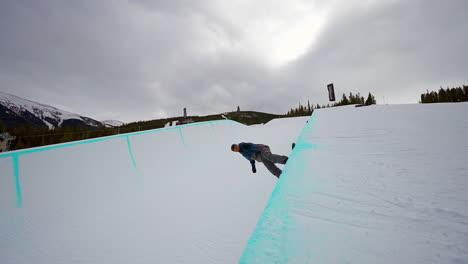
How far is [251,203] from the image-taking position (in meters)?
3.07

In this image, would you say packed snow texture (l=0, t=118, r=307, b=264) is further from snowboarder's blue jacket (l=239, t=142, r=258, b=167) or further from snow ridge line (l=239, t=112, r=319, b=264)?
snow ridge line (l=239, t=112, r=319, b=264)

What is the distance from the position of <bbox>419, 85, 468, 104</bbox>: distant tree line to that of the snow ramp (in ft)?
131

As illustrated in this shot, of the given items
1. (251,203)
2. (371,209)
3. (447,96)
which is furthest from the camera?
(447,96)

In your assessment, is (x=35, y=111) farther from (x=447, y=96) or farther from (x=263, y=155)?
(x=447, y=96)

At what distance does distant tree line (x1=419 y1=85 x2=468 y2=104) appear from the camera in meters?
27.2

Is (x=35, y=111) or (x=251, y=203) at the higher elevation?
(x=35, y=111)

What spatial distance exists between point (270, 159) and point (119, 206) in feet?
9.78

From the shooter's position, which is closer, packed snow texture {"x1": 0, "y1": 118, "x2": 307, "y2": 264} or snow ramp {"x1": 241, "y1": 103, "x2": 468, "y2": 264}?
snow ramp {"x1": 241, "y1": 103, "x2": 468, "y2": 264}

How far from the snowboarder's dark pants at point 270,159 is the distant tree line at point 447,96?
1538 inches

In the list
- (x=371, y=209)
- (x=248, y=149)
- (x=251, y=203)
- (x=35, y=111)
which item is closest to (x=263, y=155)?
(x=248, y=149)

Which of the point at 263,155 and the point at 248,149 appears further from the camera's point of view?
the point at 248,149

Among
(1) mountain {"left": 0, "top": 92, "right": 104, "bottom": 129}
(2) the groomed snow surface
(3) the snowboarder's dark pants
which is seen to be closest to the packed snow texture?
(2) the groomed snow surface

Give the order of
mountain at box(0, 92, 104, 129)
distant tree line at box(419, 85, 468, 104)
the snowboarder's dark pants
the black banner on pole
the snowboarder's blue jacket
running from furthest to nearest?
mountain at box(0, 92, 104, 129), distant tree line at box(419, 85, 468, 104), the black banner on pole, the snowboarder's blue jacket, the snowboarder's dark pants

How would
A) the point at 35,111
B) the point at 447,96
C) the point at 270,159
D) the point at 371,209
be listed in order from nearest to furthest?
the point at 371,209 < the point at 270,159 < the point at 447,96 < the point at 35,111
